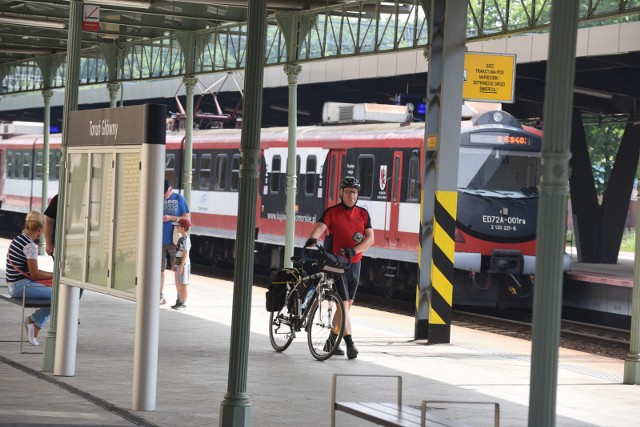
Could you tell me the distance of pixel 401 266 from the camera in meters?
24.2

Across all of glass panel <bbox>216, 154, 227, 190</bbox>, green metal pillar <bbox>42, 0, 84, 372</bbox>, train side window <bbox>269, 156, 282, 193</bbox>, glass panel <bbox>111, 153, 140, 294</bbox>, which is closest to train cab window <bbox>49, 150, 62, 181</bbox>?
glass panel <bbox>216, 154, 227, 190</bbox>

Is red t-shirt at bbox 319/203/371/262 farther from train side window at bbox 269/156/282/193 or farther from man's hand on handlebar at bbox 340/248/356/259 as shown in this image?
train side window at bbox 269/156/282/193

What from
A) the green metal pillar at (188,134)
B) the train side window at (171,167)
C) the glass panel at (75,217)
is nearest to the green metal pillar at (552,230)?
the glass panel at (75,217)

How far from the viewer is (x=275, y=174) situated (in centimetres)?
2834

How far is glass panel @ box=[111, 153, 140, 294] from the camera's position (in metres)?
10.8

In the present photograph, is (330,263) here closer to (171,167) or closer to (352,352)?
(352,352)

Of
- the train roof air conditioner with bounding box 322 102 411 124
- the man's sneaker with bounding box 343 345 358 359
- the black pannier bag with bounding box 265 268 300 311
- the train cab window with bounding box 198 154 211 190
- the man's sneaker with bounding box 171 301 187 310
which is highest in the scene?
the train roof air conditioner with bounding box 322 102 411 124

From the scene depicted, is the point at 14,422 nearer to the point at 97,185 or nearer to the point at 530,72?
the point at 97,185

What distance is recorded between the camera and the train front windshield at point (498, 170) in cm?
2278

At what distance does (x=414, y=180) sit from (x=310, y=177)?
13.0 feet

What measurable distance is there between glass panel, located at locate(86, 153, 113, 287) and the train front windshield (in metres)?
11.8

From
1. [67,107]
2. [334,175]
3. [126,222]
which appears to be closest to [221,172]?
[334,175]

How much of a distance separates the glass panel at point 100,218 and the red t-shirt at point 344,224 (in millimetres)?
3028

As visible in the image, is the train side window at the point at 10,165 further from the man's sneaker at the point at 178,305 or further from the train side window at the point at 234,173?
the man's sneaker at the point at 178,305
